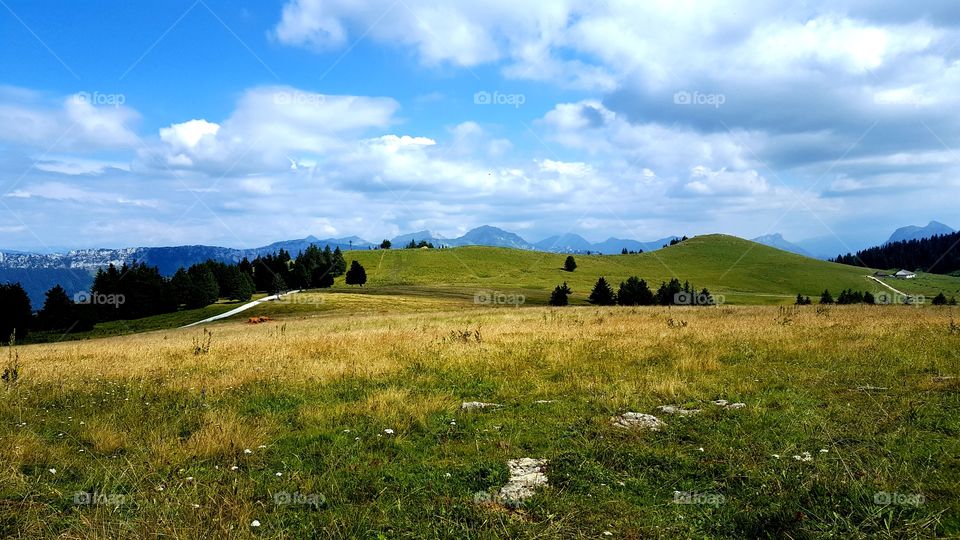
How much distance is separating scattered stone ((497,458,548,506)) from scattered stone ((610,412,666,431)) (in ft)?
7.32

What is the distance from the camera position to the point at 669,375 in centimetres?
1253

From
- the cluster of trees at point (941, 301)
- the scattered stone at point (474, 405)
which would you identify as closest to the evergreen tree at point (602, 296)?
the cluster of trees at point (941, 301)

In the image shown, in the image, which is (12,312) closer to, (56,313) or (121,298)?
(56,313)

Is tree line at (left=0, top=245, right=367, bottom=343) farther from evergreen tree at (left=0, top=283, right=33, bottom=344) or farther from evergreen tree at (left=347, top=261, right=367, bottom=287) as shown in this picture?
evergreen tree at (left=347, top=261, right=367, bottom=287)

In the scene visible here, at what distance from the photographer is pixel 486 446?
7945 mm

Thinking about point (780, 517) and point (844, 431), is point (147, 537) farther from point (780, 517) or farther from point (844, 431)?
point (844, 431)

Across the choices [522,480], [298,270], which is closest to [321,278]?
[298,270]

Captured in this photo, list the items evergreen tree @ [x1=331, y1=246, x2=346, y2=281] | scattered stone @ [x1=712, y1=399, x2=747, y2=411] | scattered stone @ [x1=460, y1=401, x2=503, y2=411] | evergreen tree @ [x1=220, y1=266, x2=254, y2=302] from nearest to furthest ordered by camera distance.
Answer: scattered stone @ [x1=712, y1=399, x2=747, y2=411]
scattered stone @ [x1=460, y1=401, x2=503, y2=411]
evergreen tree @ [x1=220, y1=266, x2=254, y2=302]
evergreen tree @ [x1=331, y1=246, x2=346, y2=281]

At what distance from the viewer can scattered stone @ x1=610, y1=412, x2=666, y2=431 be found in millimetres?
8734

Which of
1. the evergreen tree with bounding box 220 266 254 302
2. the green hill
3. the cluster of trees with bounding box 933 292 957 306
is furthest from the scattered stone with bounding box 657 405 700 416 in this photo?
the green hill

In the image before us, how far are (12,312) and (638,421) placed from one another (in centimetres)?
9870

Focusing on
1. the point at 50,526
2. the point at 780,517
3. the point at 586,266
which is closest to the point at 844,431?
the point at 780,517

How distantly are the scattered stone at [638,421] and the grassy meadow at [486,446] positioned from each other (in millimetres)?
251

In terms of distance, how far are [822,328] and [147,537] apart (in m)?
22.2
